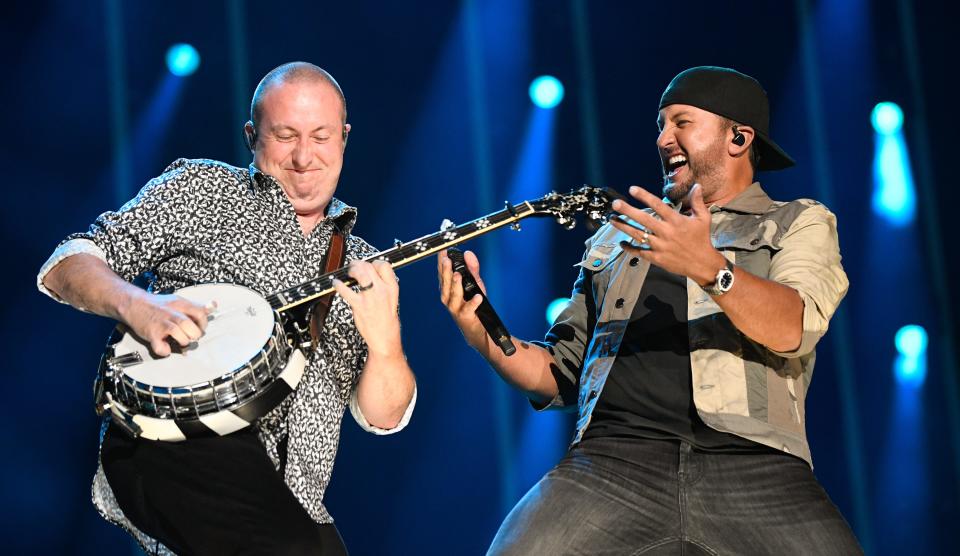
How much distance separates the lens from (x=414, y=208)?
6.07 m

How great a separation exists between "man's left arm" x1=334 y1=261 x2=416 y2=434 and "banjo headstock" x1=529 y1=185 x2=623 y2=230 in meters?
0.55

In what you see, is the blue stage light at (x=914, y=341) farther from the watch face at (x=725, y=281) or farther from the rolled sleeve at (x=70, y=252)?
the rolled sleeve at (x=70, y=252)

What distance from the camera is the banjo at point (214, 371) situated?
2.60 m

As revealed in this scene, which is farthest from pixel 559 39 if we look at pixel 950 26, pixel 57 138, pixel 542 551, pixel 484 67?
pixel 542 551

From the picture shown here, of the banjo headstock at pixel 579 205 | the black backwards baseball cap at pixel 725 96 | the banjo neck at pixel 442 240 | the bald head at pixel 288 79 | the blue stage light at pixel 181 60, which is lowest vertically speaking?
the banjo neck at pixel 442 240

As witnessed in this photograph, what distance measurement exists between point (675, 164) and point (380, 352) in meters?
1.26

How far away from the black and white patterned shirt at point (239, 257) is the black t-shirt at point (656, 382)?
66 cm

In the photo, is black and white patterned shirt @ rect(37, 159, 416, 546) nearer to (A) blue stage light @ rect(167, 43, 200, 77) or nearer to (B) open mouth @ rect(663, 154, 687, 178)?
(B) open mouth @ rect(663, 154, 687, 178)

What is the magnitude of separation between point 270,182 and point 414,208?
113 inches

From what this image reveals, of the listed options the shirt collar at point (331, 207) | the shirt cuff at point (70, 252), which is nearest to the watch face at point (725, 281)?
the shirt collar at point (331, 207)

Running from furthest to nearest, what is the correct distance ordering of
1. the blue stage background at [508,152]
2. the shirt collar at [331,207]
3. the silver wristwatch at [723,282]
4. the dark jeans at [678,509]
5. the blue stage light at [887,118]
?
the blue stage light at [887,118] < the blue stage background at [508,152] < the shirt collar at [331,207] < the dark jeans at [678,509] < the silver wristwatch at [723,282]

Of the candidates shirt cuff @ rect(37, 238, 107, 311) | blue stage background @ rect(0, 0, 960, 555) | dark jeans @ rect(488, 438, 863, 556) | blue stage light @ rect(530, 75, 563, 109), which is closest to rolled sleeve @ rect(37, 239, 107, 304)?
shirt cuff @ rect(37, 238, 107, 311)

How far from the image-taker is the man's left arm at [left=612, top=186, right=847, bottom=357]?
264 centimetres

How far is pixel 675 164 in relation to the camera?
11.5 ft
